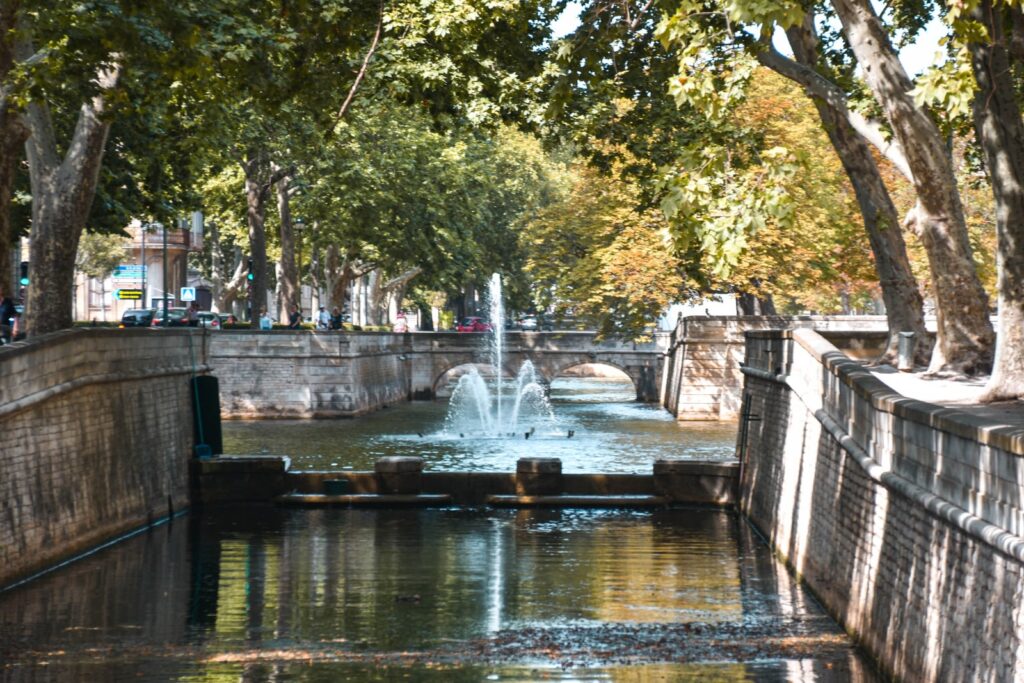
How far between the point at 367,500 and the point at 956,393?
12.5m

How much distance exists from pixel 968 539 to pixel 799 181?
43019 mm

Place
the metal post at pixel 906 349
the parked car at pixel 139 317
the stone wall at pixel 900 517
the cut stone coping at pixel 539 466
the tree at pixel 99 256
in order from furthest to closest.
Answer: the tree at pixel 99 256 < the parked car at pixel 139 317 < the cut stone coping at pixel 539 466 < the metal post at pixel 906 349 < the stone wall at pixel 900 517

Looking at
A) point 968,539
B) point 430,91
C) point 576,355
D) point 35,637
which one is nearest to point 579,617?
point 35,637

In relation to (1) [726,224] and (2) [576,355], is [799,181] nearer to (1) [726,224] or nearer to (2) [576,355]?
(2) [576,355]

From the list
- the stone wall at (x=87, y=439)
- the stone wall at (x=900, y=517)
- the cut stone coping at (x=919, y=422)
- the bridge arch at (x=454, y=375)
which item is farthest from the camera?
the bridge arch at (x=454, y=375)

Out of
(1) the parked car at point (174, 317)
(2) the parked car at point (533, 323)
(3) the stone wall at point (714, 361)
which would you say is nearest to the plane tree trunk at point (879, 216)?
(3) the stone wall at point (714, 361)

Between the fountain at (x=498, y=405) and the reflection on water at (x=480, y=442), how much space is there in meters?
0.65

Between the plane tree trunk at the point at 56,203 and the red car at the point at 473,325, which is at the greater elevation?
the plane tree trunk at the point at 56,203

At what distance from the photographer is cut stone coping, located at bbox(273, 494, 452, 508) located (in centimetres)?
3047

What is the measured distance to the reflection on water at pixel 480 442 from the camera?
38634mm

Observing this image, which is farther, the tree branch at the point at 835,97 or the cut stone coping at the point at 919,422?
the tree branch at the point at 835,97

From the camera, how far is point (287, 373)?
174ft

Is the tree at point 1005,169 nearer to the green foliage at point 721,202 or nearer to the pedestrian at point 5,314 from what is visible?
the green foliage at point 721,202

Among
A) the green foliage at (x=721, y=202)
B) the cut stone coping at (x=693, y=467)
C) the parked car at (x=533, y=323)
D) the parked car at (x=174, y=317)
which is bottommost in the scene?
the cut stone coping at (x=693, y=467)
